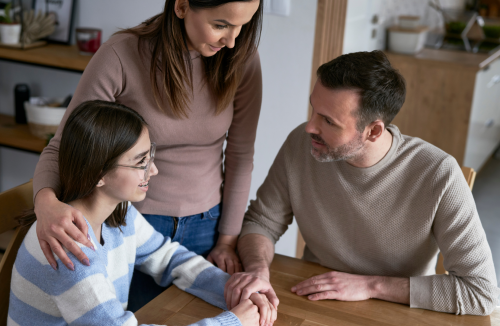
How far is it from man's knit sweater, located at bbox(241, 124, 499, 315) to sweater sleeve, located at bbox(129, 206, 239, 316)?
9.1 inches

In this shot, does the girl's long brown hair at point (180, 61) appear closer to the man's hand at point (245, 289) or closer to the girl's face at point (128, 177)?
the girl's face at point (128, 177)

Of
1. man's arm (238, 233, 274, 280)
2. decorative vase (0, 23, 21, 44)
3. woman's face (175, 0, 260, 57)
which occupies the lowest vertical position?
man's arm (238, 233, 274, 280)

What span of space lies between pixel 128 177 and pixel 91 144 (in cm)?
11

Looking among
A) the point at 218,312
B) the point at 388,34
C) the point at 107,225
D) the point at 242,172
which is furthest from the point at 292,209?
the point at 388,34

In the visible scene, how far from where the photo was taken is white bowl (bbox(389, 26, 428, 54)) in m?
3.33

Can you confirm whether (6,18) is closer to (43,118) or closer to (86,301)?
(43,118)

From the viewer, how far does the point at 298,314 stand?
1130 millimetres

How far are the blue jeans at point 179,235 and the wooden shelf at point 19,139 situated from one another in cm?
117

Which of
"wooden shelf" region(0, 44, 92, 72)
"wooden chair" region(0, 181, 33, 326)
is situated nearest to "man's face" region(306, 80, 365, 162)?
"wooden chair" region(0, 181, 33, 326)

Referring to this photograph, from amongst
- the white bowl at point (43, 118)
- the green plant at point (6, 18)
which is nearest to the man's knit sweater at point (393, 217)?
the white bowl at point (43, 118)

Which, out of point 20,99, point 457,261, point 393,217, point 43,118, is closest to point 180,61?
point 393,217

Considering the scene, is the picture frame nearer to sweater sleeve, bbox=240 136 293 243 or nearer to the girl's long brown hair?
the girl's long brown hair

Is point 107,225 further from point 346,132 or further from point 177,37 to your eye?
point 346,132

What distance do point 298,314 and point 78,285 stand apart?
1.55 ft
